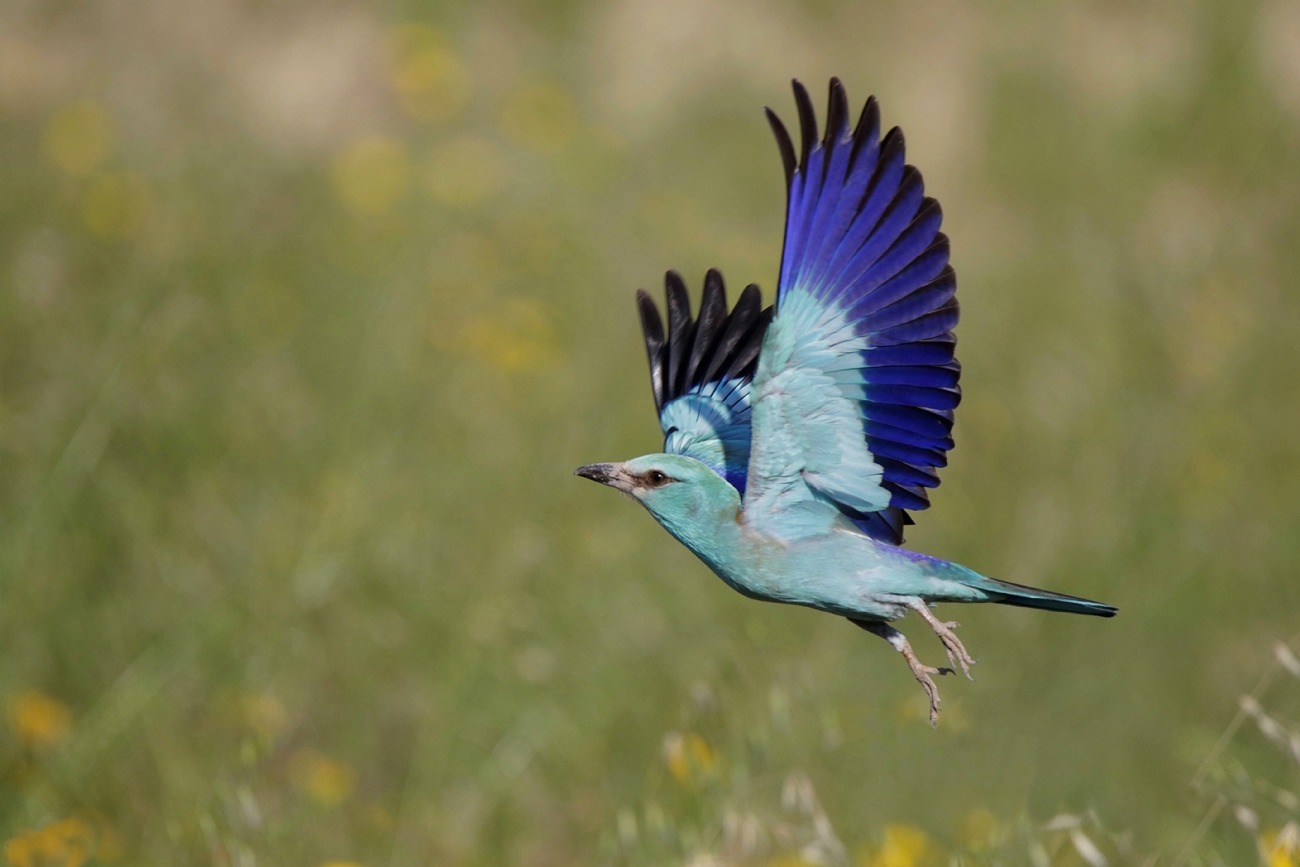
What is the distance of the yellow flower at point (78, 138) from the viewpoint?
5684mm

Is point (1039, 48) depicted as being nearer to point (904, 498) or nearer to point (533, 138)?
point (533, 138)

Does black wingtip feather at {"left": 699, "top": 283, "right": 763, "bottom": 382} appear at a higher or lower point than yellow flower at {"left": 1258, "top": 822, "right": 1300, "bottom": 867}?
higher

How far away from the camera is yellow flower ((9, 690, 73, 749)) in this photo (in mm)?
3246

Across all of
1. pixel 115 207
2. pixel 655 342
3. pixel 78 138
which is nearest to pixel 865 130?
pixel 655 342

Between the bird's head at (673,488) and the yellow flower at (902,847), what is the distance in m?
1.10

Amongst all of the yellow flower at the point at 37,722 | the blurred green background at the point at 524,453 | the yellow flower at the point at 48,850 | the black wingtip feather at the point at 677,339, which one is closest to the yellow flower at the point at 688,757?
the blurred green background at the point at 524,453

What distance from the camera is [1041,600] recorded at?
1849mm

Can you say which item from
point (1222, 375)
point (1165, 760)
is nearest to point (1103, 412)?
point (1222, 375)

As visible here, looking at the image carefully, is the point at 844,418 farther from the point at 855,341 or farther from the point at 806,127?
the point at 806,127

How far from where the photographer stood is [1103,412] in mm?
5461

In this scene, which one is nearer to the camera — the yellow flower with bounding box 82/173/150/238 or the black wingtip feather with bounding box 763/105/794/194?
the black wingtip feather with bounding box 763/105/794/194

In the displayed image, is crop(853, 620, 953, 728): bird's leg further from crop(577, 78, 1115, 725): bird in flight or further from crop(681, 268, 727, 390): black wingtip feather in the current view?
crop(681, 268, 727, 390): black wingtip feather

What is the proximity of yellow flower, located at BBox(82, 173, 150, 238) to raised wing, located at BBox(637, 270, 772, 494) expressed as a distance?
344cm

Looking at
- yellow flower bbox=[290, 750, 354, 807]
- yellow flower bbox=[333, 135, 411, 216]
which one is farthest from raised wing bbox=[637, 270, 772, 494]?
yellow flower bbox=[333, 135, 411, 216]
